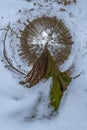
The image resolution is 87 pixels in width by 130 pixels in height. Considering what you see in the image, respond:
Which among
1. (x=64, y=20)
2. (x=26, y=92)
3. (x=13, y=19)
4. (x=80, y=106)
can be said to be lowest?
(x=80, y=106)

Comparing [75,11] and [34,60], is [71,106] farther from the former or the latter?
[75,11]

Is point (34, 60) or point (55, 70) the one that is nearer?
point (55, 70)

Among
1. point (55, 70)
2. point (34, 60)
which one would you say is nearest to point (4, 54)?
point (34, 60)

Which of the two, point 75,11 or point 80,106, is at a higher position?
point 75,11

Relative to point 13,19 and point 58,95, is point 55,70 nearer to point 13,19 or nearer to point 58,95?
point 58,95

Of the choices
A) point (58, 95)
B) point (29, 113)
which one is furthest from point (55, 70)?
point (29, 113)

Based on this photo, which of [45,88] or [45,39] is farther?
[45,39]

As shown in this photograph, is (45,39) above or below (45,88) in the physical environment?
above
